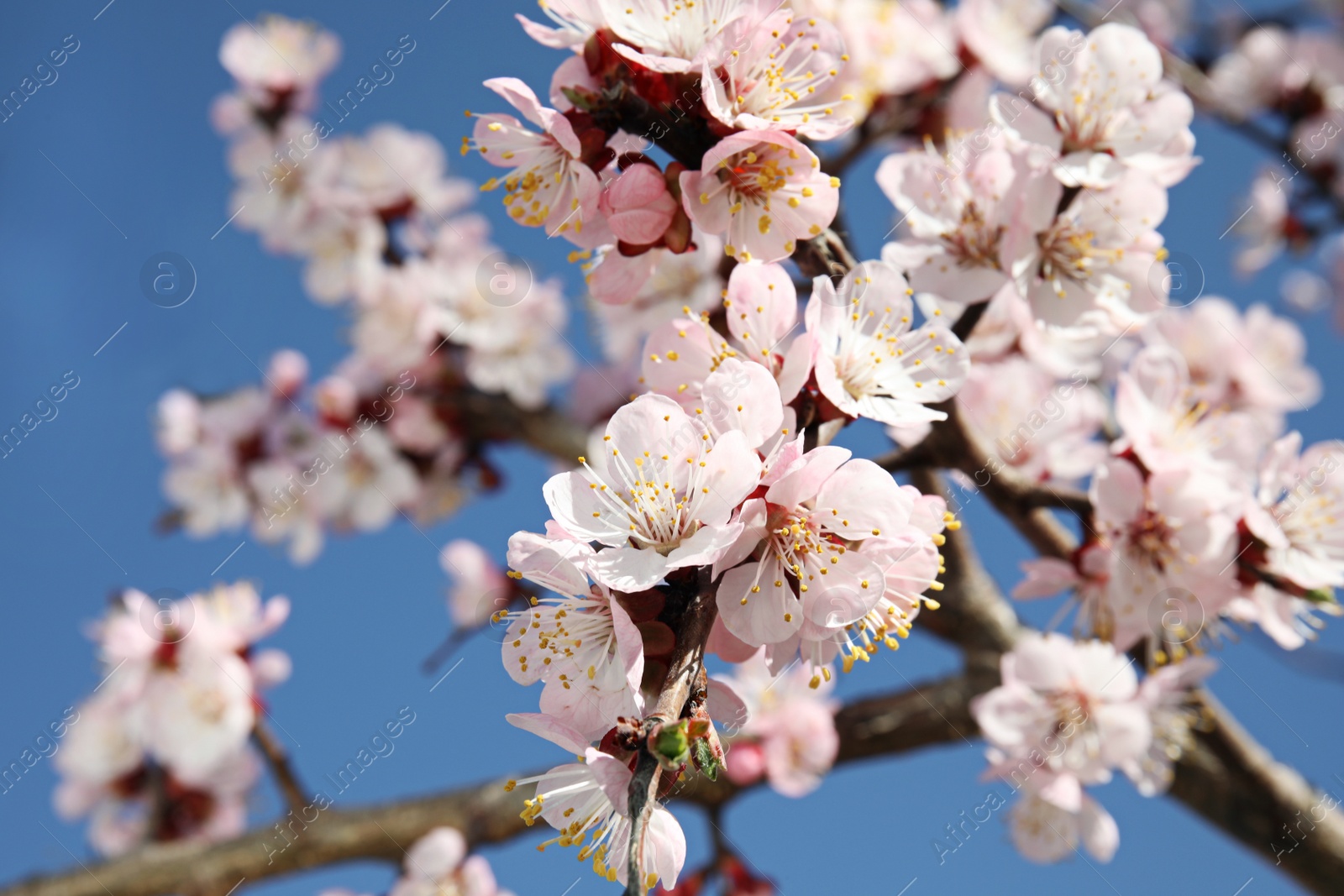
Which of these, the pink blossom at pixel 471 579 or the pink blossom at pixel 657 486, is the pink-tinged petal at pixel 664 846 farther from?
the pink blossom at pixel 471 579

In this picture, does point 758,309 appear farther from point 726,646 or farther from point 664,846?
point 664,846

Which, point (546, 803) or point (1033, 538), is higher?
point (546, 803)

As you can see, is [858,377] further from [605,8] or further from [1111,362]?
[1111,362]

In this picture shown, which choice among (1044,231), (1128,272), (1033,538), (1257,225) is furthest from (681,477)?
(1257,225)

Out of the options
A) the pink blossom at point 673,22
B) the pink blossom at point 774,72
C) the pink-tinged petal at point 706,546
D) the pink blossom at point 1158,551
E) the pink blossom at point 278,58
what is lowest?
the pink blossom at point 1158,551

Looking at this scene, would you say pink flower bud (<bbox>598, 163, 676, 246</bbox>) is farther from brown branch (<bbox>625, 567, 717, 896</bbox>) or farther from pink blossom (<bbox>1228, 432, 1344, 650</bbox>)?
pink blossom (<bbox>1228, 432, 1344, 650</bbox>)

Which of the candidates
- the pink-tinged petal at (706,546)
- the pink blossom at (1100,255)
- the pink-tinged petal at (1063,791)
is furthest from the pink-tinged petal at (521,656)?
the pink-tinged petal at (1063,791)
